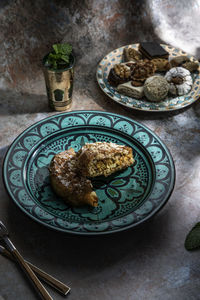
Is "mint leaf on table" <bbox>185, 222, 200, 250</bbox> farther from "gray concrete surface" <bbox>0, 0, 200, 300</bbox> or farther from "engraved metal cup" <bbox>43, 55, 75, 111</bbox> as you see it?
"engraved metal cup" <bbox>43, 55, 75, 111</bbox>

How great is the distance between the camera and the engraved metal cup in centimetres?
146

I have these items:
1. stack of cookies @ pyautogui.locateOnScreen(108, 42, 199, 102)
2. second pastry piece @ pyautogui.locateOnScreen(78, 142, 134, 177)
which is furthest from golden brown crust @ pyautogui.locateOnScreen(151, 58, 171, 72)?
second pastry piece @ pyautogui.locateOnScreen(78, 142, 134, 177)

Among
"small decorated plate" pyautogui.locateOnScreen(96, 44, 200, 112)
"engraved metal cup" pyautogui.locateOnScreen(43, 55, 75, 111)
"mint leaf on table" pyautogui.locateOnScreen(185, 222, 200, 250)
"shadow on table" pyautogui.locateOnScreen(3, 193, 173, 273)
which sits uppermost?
"engraved metal cup" pyautogui.locateOnScreen(43, 55, 75, 111)

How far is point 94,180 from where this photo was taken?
1.21m

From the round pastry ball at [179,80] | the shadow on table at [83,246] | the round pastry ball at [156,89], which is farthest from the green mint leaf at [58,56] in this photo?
the shadow on table at [83,246]

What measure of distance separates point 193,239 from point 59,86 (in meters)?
0.84

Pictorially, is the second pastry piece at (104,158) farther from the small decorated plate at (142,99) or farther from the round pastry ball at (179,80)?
the round pastry ball at (179,80)

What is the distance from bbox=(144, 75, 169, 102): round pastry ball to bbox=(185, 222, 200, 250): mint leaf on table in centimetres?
69

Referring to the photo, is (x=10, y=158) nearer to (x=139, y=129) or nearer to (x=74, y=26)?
(x=139, y=129)

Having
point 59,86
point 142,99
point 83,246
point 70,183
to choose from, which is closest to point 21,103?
point 59,86

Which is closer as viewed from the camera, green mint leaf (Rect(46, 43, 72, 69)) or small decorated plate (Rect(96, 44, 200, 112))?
green mint leaf (Rect(46, 43, 72, 69))

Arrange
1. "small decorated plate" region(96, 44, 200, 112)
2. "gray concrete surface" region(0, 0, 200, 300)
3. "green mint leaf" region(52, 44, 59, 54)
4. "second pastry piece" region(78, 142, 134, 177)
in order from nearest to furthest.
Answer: "gray concrete surface" region(0, 0, 200, 300) → "second pastry piece" region(78, 142, 134, 177) → "green mint leaf" region(52, 44, 59, 54) → "small decorated plate" region(96, 44, 200, 112)

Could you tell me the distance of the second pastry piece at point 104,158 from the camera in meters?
1.16

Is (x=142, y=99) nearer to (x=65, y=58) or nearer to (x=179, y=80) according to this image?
(x=179, y=80)
